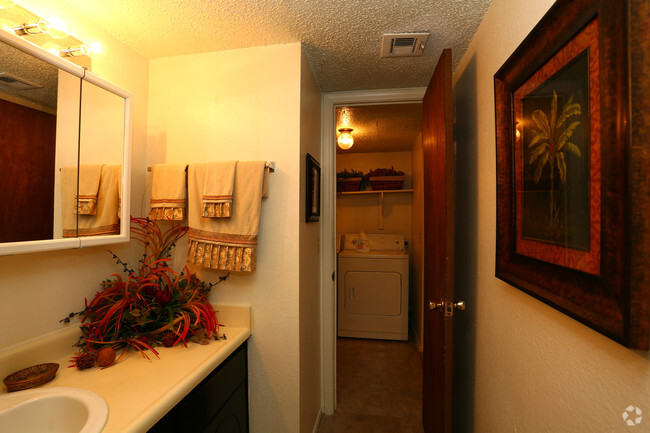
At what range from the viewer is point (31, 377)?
0.91 metres

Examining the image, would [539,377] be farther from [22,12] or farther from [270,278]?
[22,12]

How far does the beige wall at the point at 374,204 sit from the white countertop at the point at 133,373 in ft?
9.44

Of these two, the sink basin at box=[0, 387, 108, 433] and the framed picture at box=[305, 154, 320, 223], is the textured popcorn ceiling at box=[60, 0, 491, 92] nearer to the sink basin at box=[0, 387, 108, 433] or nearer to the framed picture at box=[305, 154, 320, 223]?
the framed picture at box=[305, 154, 320, 223]

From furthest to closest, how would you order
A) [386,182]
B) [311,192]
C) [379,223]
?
[379,223]
[386,182]
[311,192]

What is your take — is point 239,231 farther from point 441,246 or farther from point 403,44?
point 403,44

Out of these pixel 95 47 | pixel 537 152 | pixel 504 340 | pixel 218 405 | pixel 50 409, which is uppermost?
pixel 95 47

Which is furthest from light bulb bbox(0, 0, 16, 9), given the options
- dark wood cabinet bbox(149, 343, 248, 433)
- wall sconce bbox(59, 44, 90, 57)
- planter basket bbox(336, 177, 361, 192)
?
planter basket bbox(336, 177, 361, 192)

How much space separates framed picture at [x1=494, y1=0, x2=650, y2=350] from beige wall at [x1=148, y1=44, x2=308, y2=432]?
35.4 inches

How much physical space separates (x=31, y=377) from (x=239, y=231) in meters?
0.81

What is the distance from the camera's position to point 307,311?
5.18 ft

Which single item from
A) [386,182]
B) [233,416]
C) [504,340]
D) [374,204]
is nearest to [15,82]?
[233,416]

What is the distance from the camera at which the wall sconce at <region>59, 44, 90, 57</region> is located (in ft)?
3.50

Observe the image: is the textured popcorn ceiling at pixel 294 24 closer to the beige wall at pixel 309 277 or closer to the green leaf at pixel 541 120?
the beige wall at pixel 309 277

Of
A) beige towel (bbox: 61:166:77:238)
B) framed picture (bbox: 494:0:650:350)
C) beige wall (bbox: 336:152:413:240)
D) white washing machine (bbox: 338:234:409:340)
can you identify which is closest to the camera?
framed picture (bbox: 494:0:650:350)
